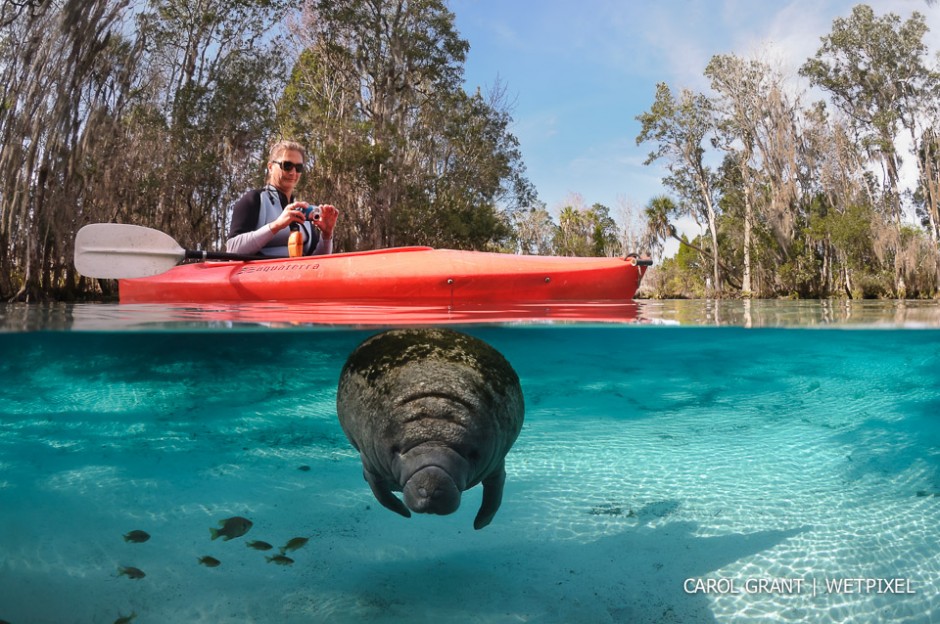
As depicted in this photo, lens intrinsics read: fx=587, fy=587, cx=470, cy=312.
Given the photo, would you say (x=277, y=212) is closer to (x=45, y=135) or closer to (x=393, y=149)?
(x=45, y=135)

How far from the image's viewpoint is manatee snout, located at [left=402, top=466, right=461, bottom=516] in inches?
96.0

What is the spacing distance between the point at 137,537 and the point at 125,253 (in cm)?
475

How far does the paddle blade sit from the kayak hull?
0.76 meters

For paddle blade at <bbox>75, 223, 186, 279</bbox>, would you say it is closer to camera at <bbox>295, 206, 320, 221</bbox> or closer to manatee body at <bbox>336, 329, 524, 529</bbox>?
camera at <bbox>295, 206, 320, 221</bbox>

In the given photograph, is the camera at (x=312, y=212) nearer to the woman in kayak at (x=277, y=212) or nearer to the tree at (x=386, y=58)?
the woman in kayak at (x=277, y=212)

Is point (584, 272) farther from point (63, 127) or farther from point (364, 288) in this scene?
point (63, 127)

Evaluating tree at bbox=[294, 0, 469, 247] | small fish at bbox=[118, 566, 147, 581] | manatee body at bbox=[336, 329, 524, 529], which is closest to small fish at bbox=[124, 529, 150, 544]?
small fish at bbox=[118, 566, 147, 581]

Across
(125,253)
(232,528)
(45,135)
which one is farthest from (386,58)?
(232,528)

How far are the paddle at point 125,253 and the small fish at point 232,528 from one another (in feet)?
13.1

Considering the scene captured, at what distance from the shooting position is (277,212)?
791 cm

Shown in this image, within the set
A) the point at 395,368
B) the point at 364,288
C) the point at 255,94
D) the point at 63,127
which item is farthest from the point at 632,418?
the point at 255,94

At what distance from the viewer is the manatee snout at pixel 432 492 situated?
2438mm

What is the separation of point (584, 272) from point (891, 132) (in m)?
37.5

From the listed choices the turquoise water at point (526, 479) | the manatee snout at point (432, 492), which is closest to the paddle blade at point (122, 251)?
the turquoise water at point (526, 479)
